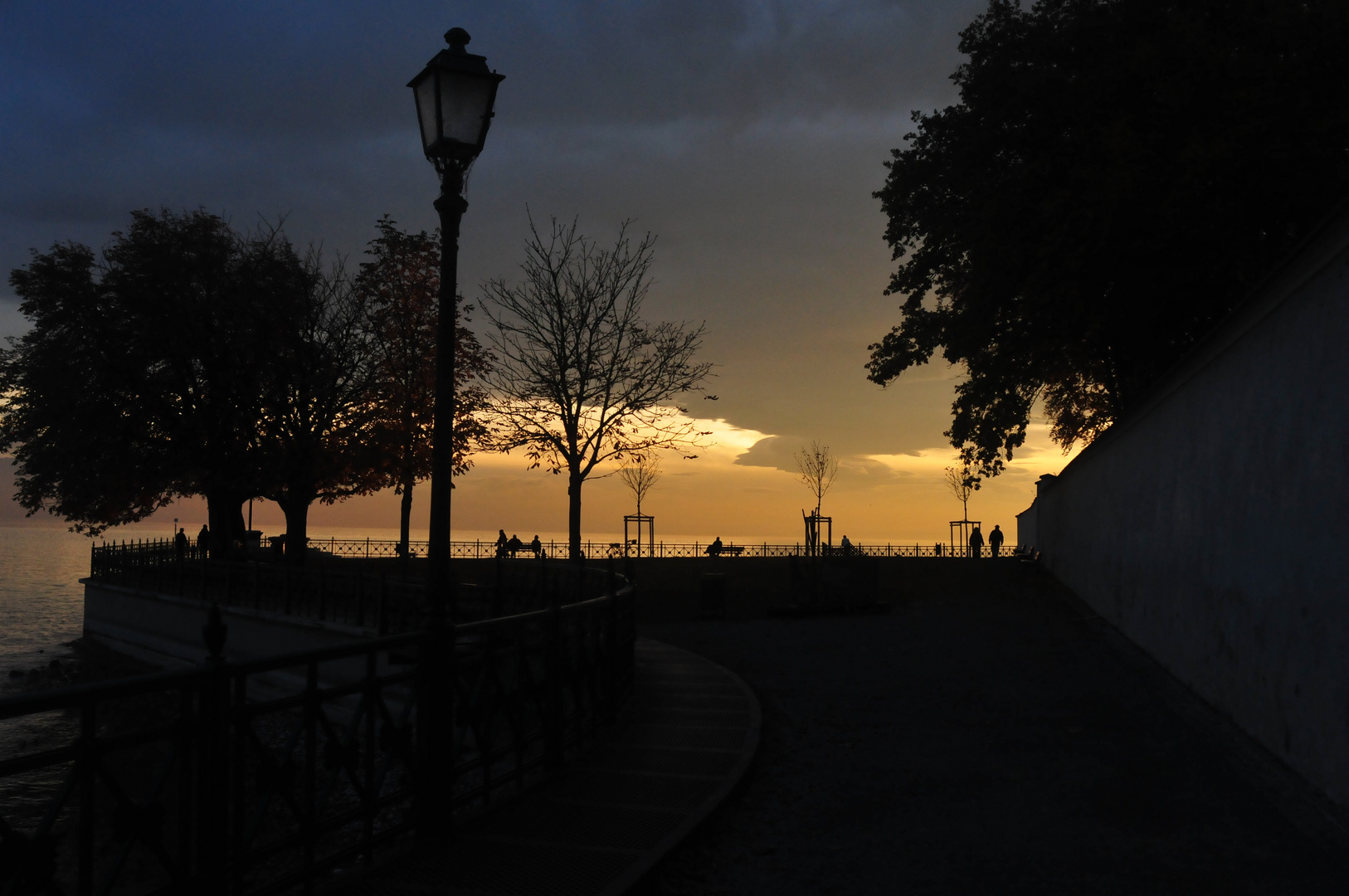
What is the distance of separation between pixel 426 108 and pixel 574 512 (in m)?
23.1

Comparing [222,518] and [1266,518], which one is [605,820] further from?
[222,518]

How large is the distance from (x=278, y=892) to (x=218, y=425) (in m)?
34.1

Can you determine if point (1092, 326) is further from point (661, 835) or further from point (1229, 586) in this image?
point (661, 835)

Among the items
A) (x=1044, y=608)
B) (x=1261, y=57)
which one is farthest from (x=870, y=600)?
(x=1261, y=57)

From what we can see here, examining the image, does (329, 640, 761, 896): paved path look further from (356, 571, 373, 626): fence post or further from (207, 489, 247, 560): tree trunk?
(207, 489, 247, 560): tree trunk

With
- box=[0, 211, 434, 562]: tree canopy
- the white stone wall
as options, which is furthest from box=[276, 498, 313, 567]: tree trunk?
the white stone wall

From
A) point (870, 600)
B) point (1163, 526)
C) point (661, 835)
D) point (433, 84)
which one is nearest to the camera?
point (661, 835)

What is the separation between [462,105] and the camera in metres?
6.79

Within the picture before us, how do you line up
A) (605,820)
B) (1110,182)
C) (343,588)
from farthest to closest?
(343,588) < (1110,182) < (605,820)

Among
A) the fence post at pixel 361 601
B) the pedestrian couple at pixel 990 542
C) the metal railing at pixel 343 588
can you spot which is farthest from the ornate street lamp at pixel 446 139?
the pedestrian couple at pixel 990 542

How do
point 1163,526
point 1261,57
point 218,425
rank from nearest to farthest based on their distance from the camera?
point 1163,526, point 1261,57, point 218,425

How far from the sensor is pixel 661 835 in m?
6.14

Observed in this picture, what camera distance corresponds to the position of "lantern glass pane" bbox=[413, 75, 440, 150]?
22.3 feet

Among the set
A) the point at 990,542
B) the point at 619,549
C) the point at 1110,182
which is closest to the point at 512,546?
the point at 619,549
